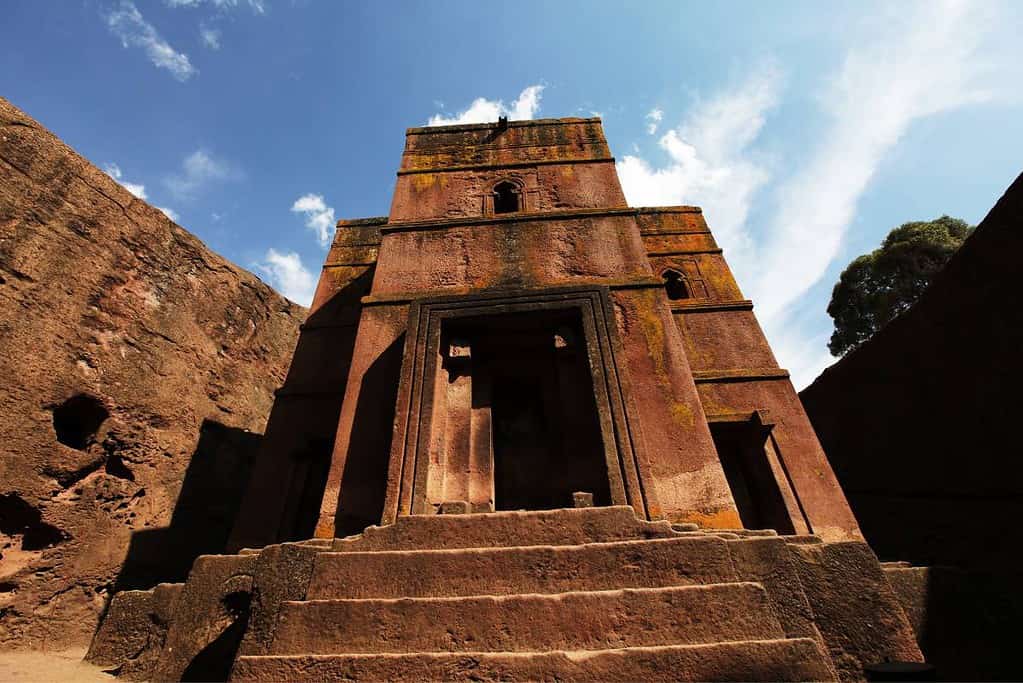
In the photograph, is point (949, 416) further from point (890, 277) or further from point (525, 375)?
point (890, 277)

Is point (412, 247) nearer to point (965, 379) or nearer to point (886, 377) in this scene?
point (965, 379)

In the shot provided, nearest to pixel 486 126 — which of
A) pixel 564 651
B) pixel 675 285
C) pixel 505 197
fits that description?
pixel 505 197

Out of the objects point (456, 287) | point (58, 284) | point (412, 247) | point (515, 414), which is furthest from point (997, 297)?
point (58, 284)

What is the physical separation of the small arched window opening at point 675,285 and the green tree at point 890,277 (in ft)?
52.0

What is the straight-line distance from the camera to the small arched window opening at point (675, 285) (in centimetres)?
931

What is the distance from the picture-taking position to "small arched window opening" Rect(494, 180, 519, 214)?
284 inches

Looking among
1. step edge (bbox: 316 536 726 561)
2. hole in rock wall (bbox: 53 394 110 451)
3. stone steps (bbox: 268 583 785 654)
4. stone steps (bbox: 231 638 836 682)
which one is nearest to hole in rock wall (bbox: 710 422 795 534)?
step edge (bbox: 316 536 726 561)

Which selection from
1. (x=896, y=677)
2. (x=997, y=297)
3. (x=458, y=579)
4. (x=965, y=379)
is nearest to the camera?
(x=896, y=677)

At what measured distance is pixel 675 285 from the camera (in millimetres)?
9430

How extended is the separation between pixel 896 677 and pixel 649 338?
135 inches

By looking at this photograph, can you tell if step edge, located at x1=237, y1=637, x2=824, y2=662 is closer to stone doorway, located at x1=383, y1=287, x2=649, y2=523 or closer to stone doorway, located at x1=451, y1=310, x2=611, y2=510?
stone doorway, located at x1=383, y1=287, x2=649, y2=523

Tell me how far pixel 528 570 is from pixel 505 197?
19.0 ft

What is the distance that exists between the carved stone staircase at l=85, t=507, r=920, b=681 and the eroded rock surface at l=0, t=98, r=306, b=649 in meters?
4.03

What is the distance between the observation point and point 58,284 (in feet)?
21.1
